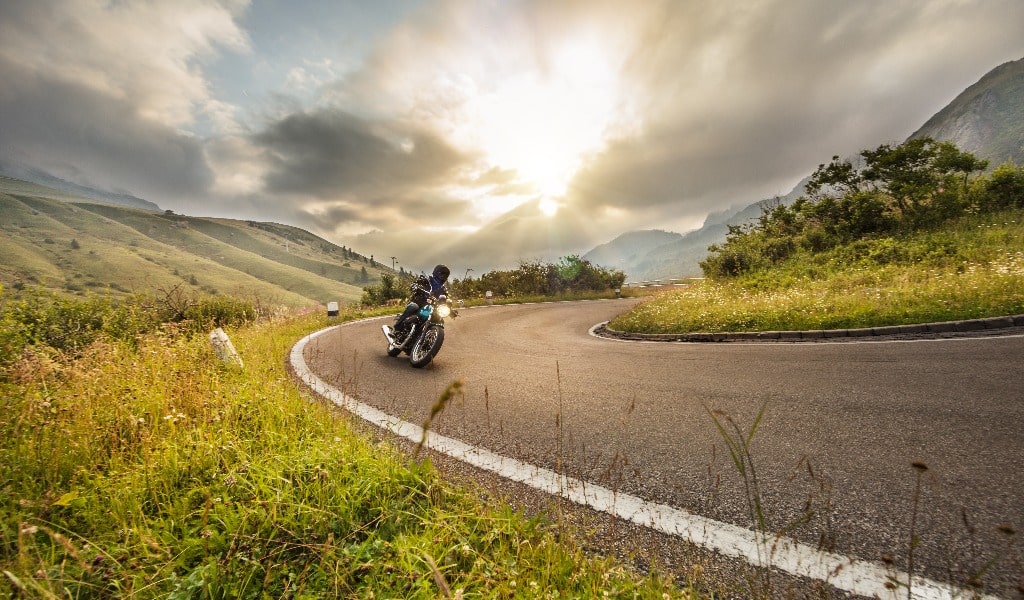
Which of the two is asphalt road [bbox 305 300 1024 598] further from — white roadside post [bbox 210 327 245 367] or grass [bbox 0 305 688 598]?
white roadside post [bbox 210 327 245 367]

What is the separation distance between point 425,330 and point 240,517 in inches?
190

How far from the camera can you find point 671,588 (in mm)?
1675

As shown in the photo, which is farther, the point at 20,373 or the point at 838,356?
the point at 838,356

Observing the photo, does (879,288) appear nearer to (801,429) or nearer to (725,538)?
(801,429)

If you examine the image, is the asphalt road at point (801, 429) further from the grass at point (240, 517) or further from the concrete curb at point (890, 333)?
the concrete curb at point (890, 333)

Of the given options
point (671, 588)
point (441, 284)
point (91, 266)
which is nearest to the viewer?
point (671, 588)

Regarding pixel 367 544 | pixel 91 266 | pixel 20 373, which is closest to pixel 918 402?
pixel 367 544

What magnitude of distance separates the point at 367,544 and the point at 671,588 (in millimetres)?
1365

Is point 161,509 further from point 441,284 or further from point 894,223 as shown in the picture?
point 894,223

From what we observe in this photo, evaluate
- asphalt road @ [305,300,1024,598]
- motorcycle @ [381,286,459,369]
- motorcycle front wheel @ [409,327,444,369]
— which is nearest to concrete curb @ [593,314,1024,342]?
asphalt road @ [305,300,1024,598]

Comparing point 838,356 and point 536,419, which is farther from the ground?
point 838,356

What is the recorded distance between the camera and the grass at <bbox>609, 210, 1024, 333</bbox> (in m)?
7.73

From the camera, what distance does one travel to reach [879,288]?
10258 millimetres

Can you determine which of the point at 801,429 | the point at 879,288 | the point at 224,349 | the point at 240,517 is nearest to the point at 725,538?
the point at 801,429
